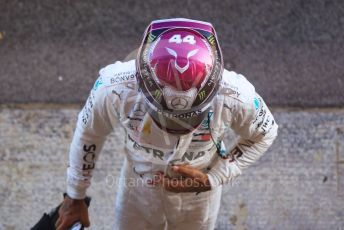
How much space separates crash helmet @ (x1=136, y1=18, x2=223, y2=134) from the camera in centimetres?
224

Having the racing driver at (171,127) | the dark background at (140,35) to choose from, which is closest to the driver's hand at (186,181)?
the racing driver at (171,127)

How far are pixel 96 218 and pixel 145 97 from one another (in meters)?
1.75

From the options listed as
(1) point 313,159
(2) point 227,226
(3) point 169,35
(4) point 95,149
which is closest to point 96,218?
(2) point 227,226

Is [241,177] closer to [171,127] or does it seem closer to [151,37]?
[171,127]

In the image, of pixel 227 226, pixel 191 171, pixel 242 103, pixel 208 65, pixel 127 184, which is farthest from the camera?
pixel 227 226

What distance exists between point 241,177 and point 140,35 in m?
1.41

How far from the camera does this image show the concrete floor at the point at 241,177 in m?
3.87

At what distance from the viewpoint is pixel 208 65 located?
2289mm

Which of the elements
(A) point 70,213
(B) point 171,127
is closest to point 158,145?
(B) point 171,127

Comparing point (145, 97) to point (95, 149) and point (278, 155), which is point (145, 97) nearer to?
point (95, 149)

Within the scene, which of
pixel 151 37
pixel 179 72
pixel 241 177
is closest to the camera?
pixel 179 72

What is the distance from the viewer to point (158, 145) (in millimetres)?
2605

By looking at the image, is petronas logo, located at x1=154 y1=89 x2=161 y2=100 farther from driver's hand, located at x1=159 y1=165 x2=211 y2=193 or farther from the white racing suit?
driver's hand, located at x1=159 y1=165 x2=211 y2=193

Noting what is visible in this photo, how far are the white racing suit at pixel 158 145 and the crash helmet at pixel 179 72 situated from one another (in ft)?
0.42
